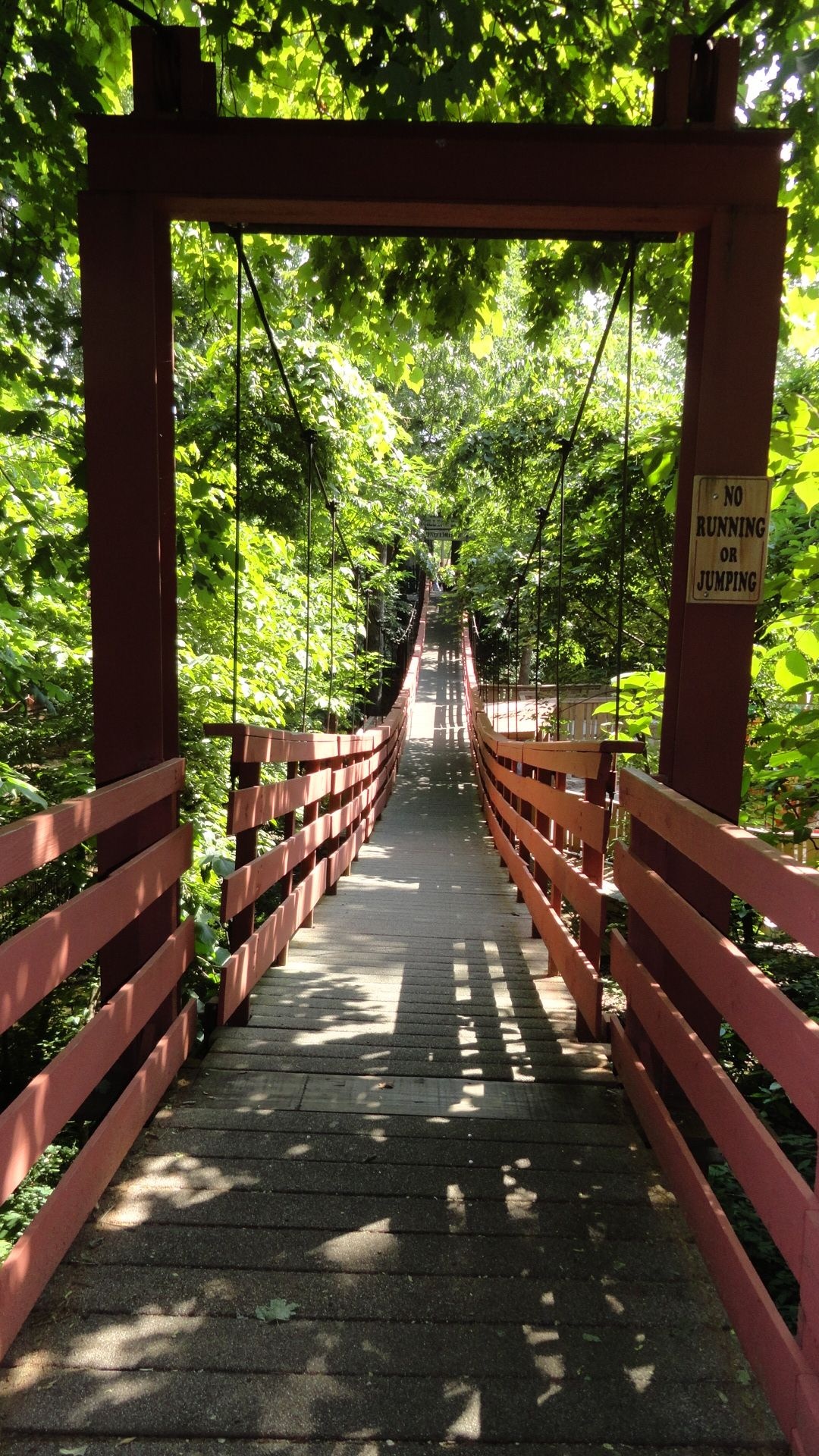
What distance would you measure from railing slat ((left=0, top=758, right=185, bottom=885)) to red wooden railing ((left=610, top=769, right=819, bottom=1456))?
3.81 ft

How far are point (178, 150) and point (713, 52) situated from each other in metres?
1.37

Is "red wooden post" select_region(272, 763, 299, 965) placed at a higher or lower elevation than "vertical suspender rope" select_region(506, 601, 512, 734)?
lower

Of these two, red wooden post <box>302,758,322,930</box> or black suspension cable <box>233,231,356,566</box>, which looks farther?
red wooden post <box>302,758,322,930</box>

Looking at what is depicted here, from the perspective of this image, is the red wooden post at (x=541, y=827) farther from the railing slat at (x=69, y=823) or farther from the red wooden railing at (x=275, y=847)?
the railing slat at (x=69, y=823)

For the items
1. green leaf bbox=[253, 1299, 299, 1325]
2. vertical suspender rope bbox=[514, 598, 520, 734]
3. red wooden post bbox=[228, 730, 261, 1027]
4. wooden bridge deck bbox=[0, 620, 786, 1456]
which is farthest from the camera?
vertical suspender rope bbox=[514, 598, 520, 734]

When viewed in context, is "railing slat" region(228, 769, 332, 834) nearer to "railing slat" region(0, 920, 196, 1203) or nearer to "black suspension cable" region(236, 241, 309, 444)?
"railing slat" region(0, 920, 196, 1203)

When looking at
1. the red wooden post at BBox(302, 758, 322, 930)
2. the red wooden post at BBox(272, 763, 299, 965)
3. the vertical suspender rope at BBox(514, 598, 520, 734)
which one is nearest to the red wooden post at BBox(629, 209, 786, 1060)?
the red wooden post at BBox(272, 763, 299, 965)

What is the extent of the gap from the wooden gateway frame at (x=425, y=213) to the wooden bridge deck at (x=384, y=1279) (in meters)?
0.47

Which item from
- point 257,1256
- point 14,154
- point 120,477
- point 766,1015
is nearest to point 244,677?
point 14,154

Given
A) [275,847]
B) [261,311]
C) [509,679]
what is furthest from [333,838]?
[509,679]

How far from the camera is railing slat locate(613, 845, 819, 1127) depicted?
1.31 metres

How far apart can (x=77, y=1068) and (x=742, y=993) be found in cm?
120

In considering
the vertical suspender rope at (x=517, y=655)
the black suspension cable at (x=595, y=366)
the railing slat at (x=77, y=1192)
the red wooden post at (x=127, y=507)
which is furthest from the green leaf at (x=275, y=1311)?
the vertical suspender rope at (x=517, y=655)

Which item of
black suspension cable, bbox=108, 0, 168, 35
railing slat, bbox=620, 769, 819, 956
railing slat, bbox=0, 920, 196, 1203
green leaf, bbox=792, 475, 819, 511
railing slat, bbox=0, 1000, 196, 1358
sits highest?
black suspension cable, bbox=108, 0, 168, 35
